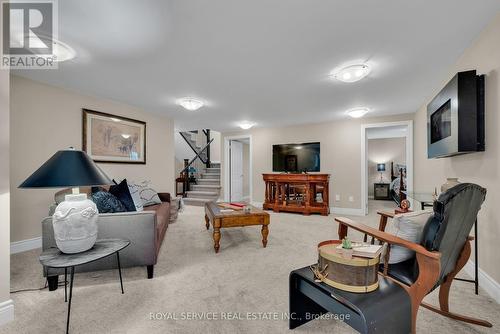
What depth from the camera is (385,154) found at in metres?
7.82

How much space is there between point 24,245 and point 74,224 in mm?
2181

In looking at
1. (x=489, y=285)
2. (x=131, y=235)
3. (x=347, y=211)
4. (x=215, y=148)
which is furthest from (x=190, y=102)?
(x=215, y=148)

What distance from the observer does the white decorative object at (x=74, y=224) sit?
1438 mm

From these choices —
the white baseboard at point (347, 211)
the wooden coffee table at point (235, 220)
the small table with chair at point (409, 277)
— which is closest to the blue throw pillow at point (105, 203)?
the wooden coffee table at point (235, 220)

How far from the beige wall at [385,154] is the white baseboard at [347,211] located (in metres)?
3.62

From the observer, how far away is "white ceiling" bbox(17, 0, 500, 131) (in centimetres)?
157

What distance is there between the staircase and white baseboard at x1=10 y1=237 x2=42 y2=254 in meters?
3.34

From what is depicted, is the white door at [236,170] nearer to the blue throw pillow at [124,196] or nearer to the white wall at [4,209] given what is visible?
the blue throw pillow at [124,196]

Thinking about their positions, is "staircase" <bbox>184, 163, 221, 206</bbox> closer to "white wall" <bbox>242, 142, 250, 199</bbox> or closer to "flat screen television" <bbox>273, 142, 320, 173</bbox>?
"white wall" <bbox>242, 142, 250, 199</bbox>

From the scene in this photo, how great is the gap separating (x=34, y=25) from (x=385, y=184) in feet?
28.0

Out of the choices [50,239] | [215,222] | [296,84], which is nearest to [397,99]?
[296,84]

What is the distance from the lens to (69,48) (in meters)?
2.06

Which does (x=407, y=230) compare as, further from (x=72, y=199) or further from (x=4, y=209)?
(x=4, y=209)

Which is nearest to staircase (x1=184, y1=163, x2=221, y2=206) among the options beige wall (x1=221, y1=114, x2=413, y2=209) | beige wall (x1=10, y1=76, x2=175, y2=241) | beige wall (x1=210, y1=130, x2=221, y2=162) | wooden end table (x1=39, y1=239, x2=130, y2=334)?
beige wall (x1=210, y1=130, x2=221, y2=162)
